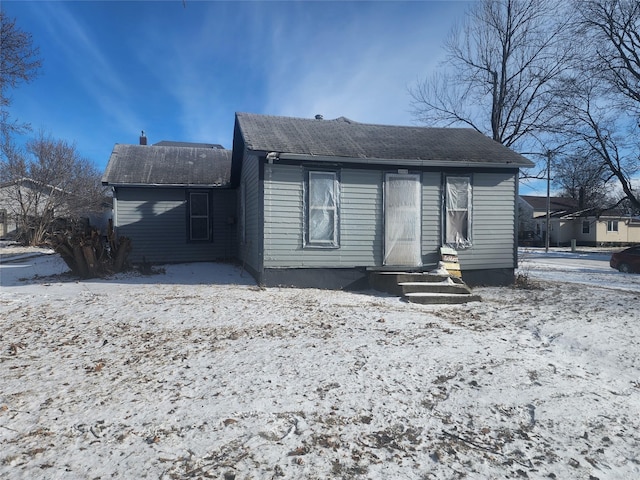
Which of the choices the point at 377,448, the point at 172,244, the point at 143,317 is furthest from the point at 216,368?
the point at 172,244

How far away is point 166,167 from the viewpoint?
13.4 meters

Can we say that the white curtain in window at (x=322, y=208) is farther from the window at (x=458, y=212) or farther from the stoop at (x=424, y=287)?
the window at (x=458, y=212)

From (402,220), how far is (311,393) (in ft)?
19.8

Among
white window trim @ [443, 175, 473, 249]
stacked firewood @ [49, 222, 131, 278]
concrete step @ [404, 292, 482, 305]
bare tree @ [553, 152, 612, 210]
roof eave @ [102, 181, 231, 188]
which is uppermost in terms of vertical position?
bare tree @ [553, 152, 612, 210]

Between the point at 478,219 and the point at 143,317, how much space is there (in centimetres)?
769

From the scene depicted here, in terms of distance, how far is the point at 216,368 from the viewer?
3814 millimetres

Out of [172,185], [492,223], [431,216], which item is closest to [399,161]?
[431,216]

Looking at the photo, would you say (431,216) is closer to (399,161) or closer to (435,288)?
(399,161)

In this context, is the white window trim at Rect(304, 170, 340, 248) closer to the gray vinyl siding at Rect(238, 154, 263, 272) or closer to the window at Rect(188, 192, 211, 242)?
the gray vinyl siding at Rect(238, 154, 263, 272)

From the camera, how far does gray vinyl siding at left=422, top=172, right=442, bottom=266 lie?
8.94m

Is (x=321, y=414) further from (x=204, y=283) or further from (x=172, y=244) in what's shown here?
(x=172, y=244)

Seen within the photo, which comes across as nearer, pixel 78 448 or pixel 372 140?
pixel 78 448

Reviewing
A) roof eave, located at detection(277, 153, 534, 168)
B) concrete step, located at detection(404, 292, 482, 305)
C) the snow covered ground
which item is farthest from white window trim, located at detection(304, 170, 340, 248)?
the snow covered ground

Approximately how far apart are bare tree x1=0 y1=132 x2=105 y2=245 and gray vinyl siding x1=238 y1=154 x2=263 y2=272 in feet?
53.4
